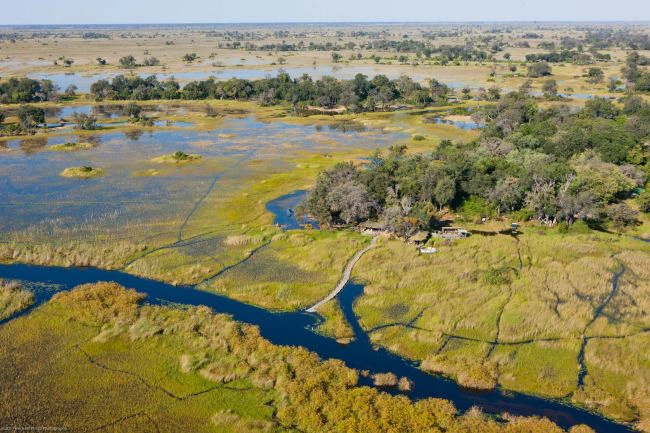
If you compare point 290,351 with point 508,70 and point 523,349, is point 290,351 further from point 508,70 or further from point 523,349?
point 508,70

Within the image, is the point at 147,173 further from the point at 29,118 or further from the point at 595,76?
the point at 595,76

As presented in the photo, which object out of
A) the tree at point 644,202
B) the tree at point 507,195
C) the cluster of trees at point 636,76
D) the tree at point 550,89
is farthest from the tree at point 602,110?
the tree at point 507,195

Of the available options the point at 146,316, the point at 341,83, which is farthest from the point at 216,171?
→ the point at 341,83

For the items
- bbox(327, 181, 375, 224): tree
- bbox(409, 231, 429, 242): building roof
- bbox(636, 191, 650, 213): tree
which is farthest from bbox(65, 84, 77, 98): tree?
bbox(636, 191, 650, 213): tree

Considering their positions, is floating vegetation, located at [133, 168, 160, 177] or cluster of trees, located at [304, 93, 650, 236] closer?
cluster of trees, located at [304, 93, 650, 236]

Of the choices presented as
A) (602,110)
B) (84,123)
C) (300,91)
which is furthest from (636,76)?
(84,123)

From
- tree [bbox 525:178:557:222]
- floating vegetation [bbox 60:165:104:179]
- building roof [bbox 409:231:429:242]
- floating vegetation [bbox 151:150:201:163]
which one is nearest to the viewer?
building roof [bbox 409:231:429:242]

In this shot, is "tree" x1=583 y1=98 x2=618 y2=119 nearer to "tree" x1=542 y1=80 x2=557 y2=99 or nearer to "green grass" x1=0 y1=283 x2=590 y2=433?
"tree" x1=542 y1=80 x2=557 y2=99
